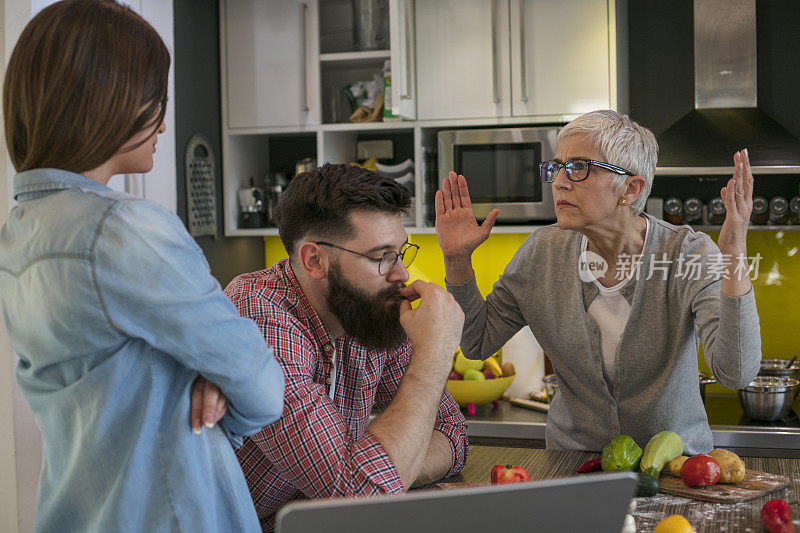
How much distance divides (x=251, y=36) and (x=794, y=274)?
262cm

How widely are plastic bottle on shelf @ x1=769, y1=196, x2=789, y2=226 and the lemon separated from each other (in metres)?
2.26

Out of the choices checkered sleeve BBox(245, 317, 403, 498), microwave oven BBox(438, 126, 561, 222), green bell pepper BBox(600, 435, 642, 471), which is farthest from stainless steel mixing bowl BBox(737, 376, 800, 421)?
checkered sleeve BBox(245, 317, 403, 498)

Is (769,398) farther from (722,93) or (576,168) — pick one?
(576,168)

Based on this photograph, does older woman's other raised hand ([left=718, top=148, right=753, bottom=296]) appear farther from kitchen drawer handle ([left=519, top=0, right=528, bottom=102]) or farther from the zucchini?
kitchen drawer handle ([left=519, top=0, right=528, bottom=102])

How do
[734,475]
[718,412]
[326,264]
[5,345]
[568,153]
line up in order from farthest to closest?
1. [718,412]
2. [5,345]
3. [568,153]
4. [326,264]
5. [734,475]

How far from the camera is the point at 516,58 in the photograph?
130 inches

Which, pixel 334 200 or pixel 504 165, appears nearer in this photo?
pixel 334 200

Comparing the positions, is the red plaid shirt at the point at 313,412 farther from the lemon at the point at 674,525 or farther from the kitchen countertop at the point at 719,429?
the kitchen countertop at the point at 719,429

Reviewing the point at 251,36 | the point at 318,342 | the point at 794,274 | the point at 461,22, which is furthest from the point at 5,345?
the point at 794,274

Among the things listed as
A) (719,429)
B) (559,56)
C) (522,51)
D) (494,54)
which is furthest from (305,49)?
(719,429)

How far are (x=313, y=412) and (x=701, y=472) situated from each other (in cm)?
75

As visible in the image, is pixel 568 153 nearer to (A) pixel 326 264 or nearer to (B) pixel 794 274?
(A) pixel 326 264

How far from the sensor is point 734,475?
5.05 ft

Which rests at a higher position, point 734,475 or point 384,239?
point 384,239
